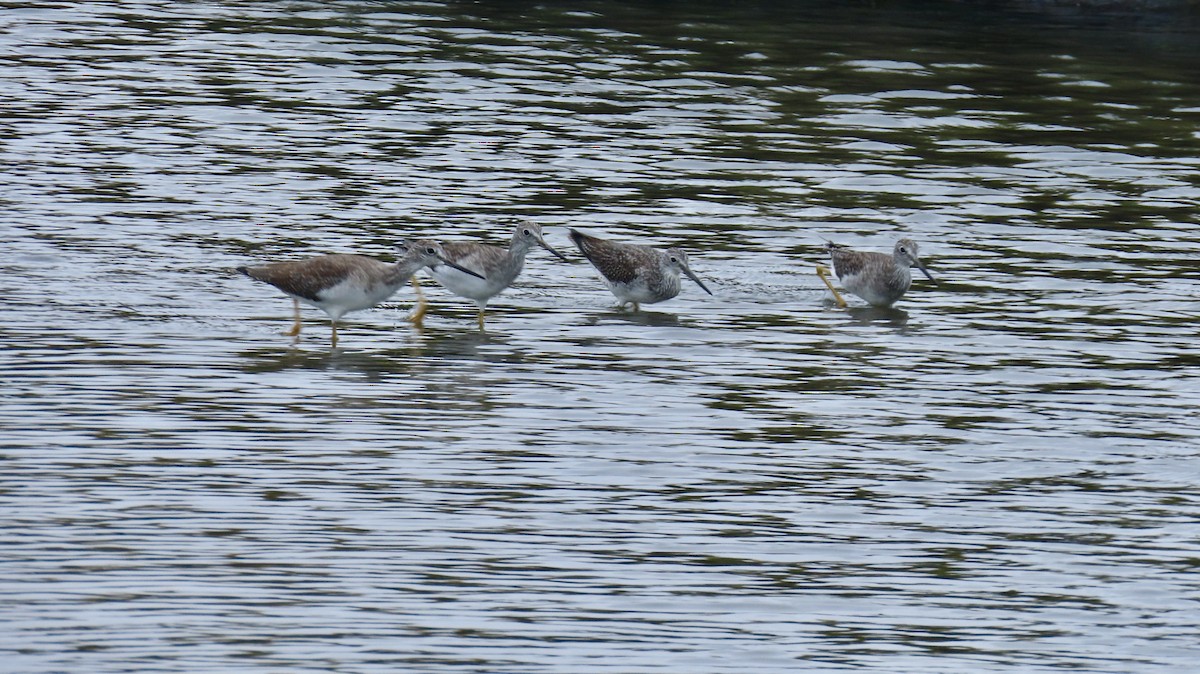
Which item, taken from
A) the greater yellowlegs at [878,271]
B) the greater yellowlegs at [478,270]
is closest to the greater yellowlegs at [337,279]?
the greater yellowlegs at [478,270]

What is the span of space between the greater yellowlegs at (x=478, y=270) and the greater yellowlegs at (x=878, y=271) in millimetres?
3341

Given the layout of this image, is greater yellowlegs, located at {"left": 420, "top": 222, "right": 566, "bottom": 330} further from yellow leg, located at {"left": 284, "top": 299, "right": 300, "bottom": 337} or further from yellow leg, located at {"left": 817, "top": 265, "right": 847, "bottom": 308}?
yellow leg, located at {"left": 817, "top": 265, "right": 847, "bottom": 308}

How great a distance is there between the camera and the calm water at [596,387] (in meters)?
11.3

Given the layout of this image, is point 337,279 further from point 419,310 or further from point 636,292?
point 636,292

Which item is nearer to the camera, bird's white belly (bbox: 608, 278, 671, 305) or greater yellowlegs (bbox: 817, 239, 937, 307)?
bird's white belly (bbox: 608, 278, 671, 305)

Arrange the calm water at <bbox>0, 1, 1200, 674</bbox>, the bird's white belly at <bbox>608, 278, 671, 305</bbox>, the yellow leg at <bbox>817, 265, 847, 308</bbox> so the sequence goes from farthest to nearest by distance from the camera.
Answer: the yellow leg at <bbox>817, 265, 847, 308</bbox>
the bird's white belly at <bbox>608, 278, 671, 305</bbox>
the calm water at <bbox>0, 1, 1200, 674</bbox>

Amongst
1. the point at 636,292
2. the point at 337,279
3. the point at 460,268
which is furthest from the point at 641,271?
the point at 337,279

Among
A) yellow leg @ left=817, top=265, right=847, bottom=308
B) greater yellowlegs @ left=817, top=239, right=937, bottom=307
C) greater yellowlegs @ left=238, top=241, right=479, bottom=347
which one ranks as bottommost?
yellow leg @ left=817, top=265, right=847, bottom=308

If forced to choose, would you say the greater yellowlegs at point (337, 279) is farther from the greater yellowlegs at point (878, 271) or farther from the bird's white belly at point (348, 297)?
the greater yellowlegs at point (878, 271)

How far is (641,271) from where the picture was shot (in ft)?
63.2

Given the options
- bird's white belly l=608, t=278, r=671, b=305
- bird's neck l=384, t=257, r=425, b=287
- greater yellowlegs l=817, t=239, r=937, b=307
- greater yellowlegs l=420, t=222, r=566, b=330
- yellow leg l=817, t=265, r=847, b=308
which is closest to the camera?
bird's neck l=384, t=257, r=425, b=287

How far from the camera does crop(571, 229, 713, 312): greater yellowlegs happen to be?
760 inches

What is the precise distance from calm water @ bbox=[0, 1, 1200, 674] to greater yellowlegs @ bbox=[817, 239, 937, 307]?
0.94 feet

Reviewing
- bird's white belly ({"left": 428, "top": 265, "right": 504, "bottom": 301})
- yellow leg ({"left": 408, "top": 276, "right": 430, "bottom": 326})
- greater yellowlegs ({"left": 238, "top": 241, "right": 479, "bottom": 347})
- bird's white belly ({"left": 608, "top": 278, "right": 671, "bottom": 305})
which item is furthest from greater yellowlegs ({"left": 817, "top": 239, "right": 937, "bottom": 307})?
yellow leg ({"left": 408, "top": 276, "right": 430, "bottom": 326})
